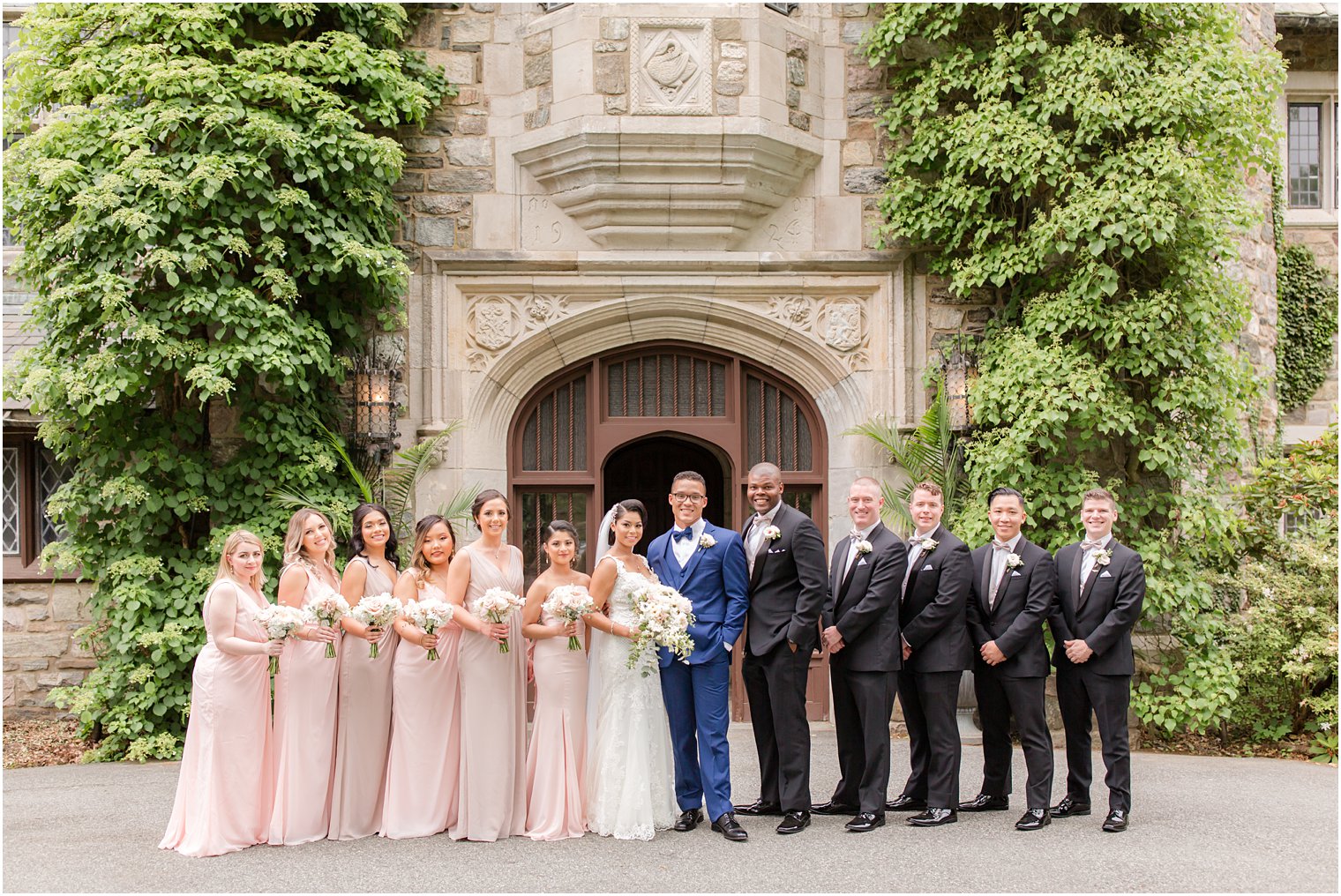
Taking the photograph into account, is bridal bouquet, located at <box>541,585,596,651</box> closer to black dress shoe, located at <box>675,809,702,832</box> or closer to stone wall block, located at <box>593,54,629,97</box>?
black dress shoe, located at <box>675,809,702,832</box>

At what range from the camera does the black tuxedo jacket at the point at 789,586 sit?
5.81m

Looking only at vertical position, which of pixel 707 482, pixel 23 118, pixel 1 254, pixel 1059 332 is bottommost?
pixel 707 482

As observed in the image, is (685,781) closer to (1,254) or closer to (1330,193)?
(1,254)

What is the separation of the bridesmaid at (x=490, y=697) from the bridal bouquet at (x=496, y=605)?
0.07 meters

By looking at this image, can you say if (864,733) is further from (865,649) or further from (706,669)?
(706,669)

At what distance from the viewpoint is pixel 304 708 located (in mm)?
5848

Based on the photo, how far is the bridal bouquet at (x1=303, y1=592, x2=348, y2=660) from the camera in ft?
18.6

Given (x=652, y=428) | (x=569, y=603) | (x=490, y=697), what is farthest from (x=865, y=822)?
(x=652, y=428)

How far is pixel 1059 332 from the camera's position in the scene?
858cm

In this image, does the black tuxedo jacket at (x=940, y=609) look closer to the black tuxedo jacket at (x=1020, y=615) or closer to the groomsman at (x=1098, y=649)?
the black tuxedo jacket at (x=1020, y=615)

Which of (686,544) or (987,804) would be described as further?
(987,804)

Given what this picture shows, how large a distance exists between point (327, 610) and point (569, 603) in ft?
3.64

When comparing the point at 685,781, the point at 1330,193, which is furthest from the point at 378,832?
the point at 1330,193

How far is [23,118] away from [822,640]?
6.77m
